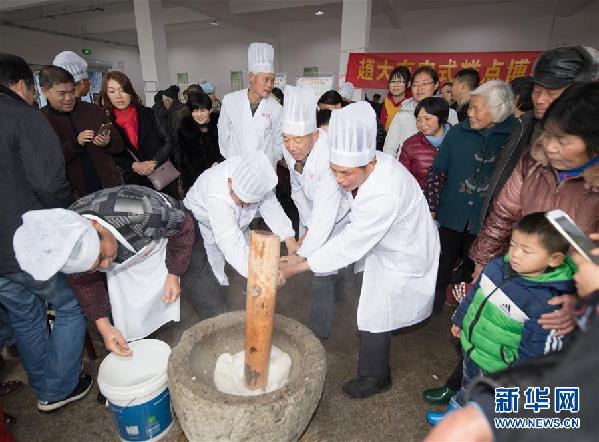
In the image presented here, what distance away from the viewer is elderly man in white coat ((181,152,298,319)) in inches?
72.2

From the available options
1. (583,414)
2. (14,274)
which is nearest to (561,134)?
(583,414)

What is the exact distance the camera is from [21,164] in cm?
174

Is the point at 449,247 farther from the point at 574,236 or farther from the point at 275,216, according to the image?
the point at 574,236

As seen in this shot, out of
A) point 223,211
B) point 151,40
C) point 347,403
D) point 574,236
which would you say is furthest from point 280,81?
point 574,236

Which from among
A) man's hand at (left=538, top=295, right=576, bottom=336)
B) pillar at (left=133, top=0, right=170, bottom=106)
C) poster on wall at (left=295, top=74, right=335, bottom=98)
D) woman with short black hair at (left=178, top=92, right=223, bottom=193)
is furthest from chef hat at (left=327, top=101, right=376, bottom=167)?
pillar at (left=133, top=0, right=170, bottom=106)

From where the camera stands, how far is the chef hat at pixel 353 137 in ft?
5.45

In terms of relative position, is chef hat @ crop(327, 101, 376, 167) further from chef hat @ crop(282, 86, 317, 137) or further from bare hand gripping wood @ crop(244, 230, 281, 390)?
chef hat @ crop(282, 86, 317, 137)

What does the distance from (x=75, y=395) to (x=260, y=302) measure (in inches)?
55.6

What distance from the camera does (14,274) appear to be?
5.71 feet

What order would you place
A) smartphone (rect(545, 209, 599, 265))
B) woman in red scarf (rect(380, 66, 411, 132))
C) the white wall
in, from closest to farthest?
1. smartphone (rect(545, 209, 599, 265))
2. woman in red scarf (rect(380, 66, 411, 132))
3. the white wall

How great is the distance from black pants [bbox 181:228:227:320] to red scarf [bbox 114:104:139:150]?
135 cm

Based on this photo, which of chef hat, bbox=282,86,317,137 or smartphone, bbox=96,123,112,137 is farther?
smartphone, bbox=96,123,112,137

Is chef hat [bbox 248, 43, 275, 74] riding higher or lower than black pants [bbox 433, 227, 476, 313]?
higher

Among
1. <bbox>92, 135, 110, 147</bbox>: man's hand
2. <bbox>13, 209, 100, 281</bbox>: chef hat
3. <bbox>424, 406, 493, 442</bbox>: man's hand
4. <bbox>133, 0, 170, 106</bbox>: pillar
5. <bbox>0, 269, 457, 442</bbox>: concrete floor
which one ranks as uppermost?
<bbox>133, 0, 170, 106</bbox>: pillar
